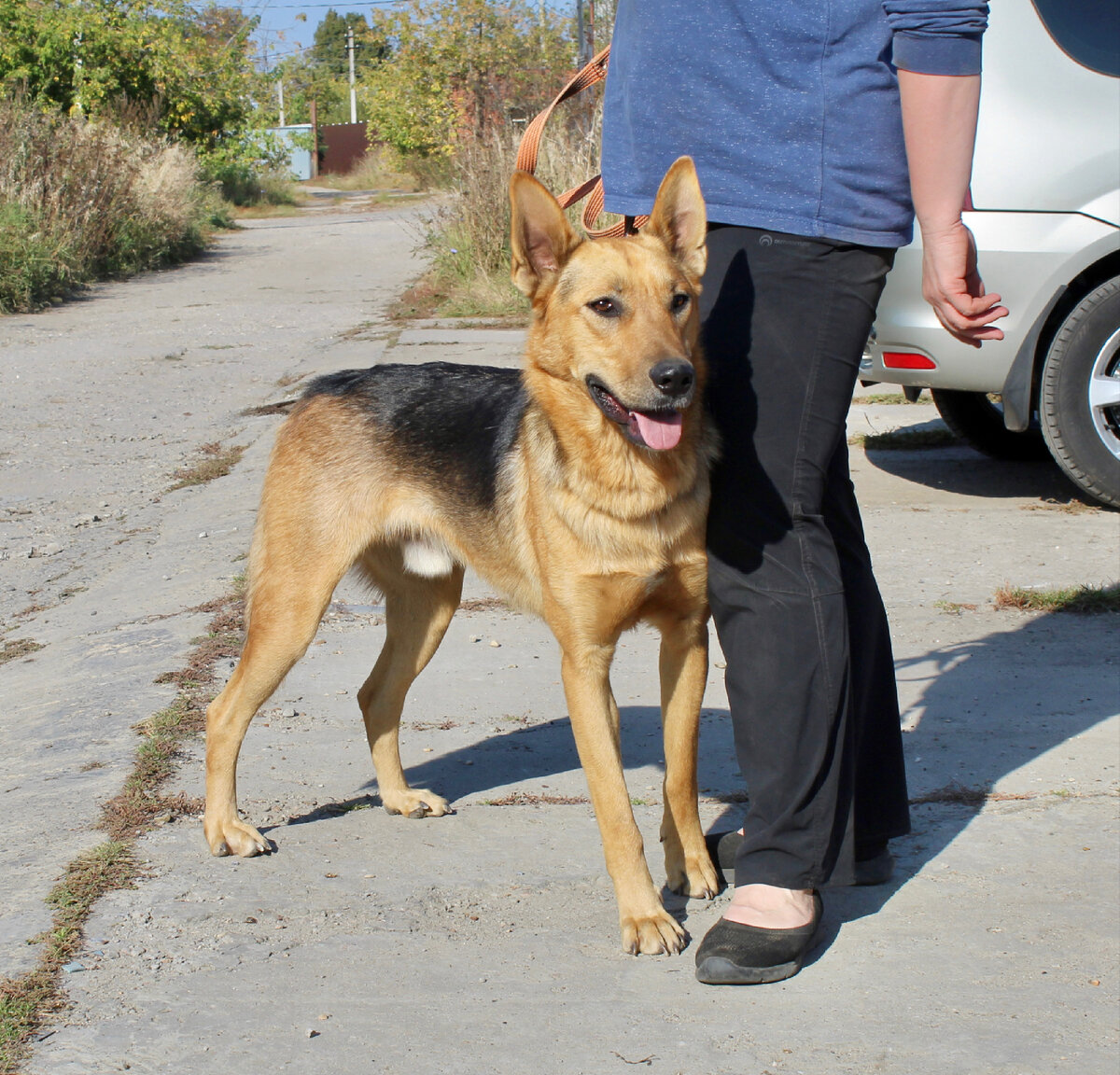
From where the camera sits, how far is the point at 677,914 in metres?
2.81

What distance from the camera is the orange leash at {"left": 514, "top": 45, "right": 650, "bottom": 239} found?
9.59ft

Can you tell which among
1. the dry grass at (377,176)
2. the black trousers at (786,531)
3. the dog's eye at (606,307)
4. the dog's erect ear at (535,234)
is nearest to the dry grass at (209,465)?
the dog's erect ear at (535,234)

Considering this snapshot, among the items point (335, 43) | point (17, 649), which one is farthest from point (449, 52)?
point (335, 43)

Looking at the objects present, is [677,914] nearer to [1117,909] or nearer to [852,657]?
[852,657]

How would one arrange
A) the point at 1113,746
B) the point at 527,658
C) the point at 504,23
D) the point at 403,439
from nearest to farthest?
the point at 403,439 < the point at 1113,746 < the point at 527,658 < the point at 504,23

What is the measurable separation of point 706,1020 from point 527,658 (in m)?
2.06

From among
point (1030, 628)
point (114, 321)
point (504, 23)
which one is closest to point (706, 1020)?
point (1030, 628)

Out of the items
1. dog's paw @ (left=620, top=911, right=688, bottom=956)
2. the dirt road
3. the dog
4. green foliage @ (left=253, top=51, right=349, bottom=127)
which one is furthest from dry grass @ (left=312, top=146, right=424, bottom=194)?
dog's paw @ (left=620, top=911, right=688, bottom=956)

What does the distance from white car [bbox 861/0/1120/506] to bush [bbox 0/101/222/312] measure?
1144 cm

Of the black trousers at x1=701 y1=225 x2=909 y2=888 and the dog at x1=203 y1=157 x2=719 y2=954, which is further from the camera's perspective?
the dog at x1=203 y1=157 x2=719 y2=954

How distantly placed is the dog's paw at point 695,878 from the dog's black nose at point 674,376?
43.5 inches

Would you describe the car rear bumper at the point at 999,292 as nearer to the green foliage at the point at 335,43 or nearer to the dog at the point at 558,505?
the dog at the point at 558,505

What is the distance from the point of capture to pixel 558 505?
2.79 meters

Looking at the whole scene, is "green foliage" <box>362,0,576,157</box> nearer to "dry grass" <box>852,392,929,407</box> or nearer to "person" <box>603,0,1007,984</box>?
"dry grass" <box>852,392,929,407</box>
